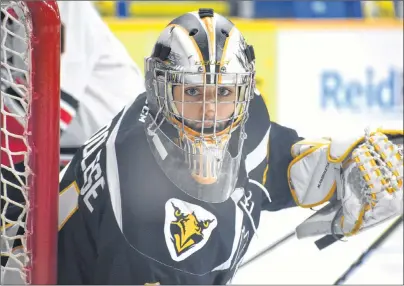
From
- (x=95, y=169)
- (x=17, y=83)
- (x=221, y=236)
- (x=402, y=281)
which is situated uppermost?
(x=17, y=83)

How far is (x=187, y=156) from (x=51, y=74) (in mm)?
275

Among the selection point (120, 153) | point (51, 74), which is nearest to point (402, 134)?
point (120, 153)

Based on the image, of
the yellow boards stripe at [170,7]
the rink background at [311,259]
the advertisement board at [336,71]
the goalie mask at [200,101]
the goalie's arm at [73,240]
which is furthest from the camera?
the advertisement board at [336,71]

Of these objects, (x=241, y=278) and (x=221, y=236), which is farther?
(x=241, y=278)

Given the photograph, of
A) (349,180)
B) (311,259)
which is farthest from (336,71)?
(349,180)

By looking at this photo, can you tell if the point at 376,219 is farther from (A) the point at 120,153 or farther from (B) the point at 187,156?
(A) the point at 120,153

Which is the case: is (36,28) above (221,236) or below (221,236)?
above

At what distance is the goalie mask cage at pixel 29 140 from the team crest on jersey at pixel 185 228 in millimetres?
220

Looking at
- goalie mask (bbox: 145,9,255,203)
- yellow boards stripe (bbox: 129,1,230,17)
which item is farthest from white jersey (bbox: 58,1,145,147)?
goalie mask (bbox: 145,9,255,203)

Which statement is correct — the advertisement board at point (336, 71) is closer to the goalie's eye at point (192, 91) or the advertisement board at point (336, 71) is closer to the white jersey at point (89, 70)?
the white jersey at point (89, 70)

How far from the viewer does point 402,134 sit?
155cm

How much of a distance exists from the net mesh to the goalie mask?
22cm

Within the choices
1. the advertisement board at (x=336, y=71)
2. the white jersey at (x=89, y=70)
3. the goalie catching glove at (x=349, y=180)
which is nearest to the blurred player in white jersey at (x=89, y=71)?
the white jersey at (x=89, y=70)

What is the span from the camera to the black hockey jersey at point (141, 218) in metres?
1.49
